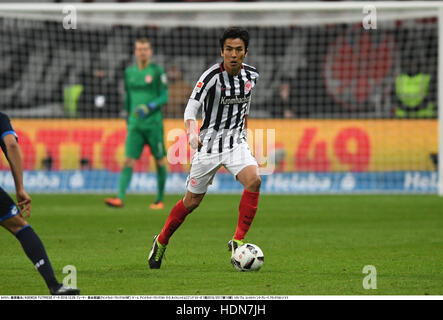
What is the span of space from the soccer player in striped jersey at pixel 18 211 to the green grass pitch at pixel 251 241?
360 millimetres

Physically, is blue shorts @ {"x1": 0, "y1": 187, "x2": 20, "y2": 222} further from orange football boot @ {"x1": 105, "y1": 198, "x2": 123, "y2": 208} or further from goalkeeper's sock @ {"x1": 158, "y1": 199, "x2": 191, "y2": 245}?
orange football boot @ {"x1": 105, "y1": 198, "x2": 123, "y2": 208}

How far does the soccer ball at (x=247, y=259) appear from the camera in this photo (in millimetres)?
6875

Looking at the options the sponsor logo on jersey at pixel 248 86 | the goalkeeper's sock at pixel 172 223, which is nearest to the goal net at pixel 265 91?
the sponsor logo on jersey at pixel 248 86

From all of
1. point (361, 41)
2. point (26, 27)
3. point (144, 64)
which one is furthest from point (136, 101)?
point (361, 41)

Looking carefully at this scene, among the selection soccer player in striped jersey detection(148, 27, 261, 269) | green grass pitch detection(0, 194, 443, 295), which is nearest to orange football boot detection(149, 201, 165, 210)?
green grass pitch detection(0, 194, 443, 295)

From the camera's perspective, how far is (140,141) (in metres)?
12.5

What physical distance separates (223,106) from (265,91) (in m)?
12.6

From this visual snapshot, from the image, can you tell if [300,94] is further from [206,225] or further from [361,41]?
[206,225]

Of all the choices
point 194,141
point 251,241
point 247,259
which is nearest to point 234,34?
point 194,141

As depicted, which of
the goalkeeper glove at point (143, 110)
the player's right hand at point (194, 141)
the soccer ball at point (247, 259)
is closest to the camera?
the player's right hand at point (194, 141)

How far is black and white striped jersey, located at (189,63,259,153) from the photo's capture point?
7188mm

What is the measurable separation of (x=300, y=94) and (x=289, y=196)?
4.89 meters

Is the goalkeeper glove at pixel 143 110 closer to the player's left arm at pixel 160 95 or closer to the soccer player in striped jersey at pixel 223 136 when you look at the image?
the player's left arm at pixel 160 95
